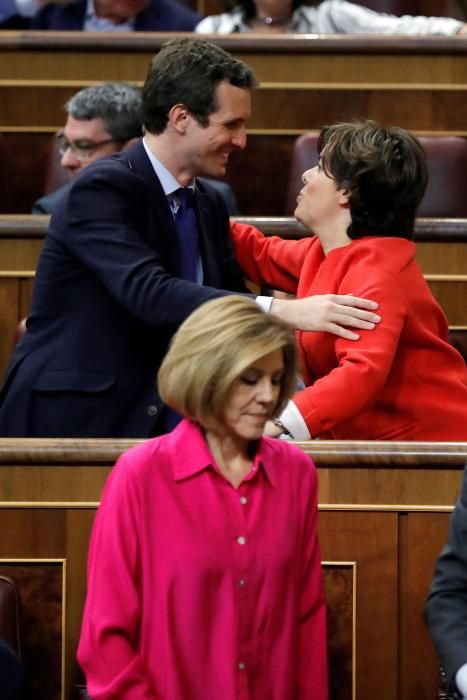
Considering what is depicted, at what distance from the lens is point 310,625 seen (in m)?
1.40

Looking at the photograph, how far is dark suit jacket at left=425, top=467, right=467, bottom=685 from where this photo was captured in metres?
1.34

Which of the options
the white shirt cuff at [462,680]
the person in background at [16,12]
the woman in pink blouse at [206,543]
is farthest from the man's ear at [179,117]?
the person in background at [16,12]

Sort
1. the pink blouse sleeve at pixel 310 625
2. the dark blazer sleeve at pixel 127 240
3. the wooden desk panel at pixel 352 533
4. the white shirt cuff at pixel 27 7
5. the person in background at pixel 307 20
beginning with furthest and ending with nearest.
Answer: the white shirt cuff at pixel 27 7
the person in background at pixel 307 20
the dark blazer sleeve at pixel 127 240
the wooden desk panel at pixel 352 533
the pink blouse sleeve at pixel 310 625

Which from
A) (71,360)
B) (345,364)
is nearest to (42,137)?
(71,360)

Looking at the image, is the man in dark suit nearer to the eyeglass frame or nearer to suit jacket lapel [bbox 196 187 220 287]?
suit jacket lapel [bbox 196 187 220 287]

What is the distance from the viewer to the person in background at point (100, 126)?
2805mm

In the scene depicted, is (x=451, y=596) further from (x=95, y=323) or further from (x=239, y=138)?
(x=239, y=138)

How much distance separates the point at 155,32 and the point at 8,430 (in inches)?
63.1

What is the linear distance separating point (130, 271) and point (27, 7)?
6.53ft

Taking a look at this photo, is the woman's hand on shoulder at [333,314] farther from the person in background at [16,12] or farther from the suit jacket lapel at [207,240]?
the person in background at [16,12]

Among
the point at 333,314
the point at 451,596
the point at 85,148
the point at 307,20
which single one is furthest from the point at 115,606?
the point at 307,20

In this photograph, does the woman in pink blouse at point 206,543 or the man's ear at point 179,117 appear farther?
→ the man's ear at point 179,117

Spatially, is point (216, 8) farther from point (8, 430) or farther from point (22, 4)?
point (8, 430)

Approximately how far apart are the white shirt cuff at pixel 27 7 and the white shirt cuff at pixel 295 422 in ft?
7.07
